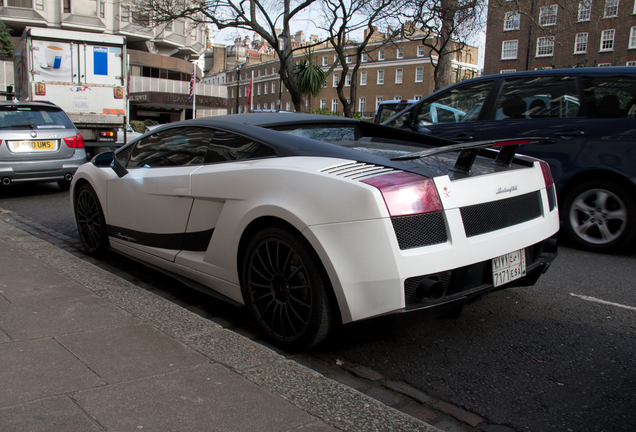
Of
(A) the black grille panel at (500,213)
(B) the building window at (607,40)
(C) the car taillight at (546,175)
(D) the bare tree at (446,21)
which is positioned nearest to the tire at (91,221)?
(A) the black grille panel at (500,213)

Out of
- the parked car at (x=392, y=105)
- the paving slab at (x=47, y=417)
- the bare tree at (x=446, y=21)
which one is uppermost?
the bare tree at (x=446, y=21)

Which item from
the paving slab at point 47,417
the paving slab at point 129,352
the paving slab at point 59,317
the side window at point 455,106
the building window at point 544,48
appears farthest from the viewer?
the building window at point 544,48

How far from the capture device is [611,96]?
5.62m

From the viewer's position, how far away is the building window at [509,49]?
5556 centimetres

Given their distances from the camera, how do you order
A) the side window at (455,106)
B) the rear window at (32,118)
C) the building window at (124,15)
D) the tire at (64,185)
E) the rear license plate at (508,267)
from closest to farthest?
the rear license plate at (508,267) → the side window at (455,106) → the rear window at (32,118) → the tire at (64,185) → the building window at (124,15)

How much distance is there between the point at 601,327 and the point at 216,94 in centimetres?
5438

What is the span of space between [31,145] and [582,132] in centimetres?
819

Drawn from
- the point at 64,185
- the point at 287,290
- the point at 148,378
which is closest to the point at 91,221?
the point at 287,290

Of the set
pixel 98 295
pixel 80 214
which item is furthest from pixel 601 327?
pixel 80 214

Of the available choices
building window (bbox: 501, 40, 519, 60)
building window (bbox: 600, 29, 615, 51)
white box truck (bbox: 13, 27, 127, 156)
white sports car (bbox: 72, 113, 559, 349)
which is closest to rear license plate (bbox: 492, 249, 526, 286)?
white sports car (bbox: 72, 113, 559, 349)

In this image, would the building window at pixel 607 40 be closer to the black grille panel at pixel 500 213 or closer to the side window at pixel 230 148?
the black grille panel at pixel 500 213

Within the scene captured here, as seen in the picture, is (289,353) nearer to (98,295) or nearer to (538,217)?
(98,295)

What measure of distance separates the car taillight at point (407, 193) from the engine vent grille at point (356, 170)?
0.22ft

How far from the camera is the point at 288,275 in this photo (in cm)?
305
